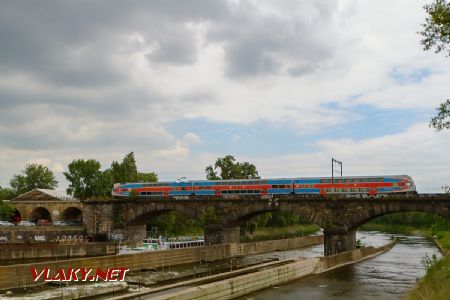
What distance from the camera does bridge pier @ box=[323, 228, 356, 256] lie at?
6194 cm

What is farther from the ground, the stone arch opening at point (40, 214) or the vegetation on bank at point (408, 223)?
the stone arch opening at point (40, 214)

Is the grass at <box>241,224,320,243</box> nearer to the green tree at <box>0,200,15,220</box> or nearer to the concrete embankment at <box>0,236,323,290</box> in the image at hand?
the concrete embankment at <box>0,236,323,290</box>

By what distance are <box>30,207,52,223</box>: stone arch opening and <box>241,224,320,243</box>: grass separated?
141ft

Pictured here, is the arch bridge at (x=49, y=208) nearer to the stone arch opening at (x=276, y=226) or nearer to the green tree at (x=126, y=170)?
the green tree at (x=126, y=170)

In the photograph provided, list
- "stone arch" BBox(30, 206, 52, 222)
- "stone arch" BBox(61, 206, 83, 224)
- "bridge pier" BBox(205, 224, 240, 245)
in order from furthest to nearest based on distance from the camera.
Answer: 1. "stone arch" BBox(30, 206, 52, 222)
2. "stone arch" BBox(61, 206, 83, 224)
3. "bridge pier" BBox(205, 224, 240, 245)

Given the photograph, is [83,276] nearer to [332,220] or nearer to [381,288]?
Result: [381,288]

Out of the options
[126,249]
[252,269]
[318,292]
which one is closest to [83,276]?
[252,269]

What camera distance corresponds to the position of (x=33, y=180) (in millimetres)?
147500

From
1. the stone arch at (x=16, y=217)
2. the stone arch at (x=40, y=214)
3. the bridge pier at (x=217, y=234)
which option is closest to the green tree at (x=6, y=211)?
the stone arch at (x=16, y=217)

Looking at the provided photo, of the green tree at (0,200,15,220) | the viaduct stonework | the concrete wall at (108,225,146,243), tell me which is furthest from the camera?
the green tree at (0,200,15,220)

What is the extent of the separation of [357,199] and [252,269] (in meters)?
24.2

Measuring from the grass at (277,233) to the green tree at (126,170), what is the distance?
3140 centimetres

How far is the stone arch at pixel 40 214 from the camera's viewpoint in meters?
96.5

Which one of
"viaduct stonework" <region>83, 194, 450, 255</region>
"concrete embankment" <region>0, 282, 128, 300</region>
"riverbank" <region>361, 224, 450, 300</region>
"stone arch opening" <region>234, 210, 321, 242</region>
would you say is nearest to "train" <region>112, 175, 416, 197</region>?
"viaduct stonework" <region>83, 194, 450, 255</region>
